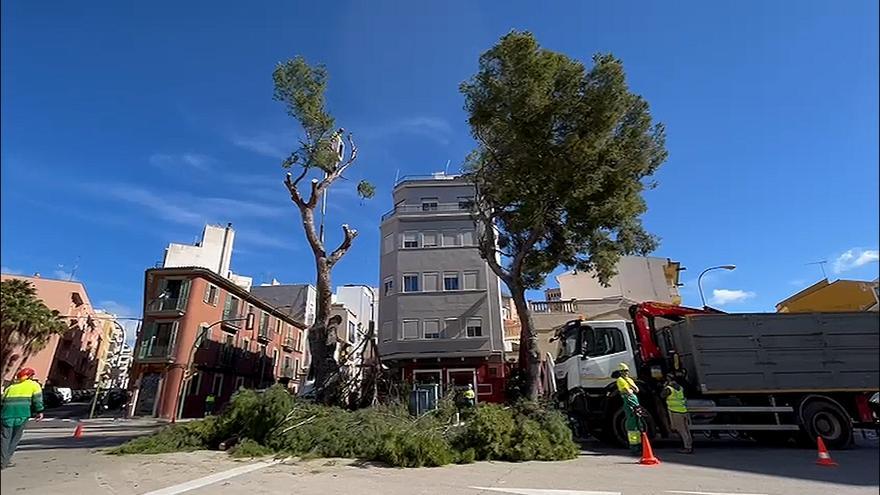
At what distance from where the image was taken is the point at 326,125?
19.2 m

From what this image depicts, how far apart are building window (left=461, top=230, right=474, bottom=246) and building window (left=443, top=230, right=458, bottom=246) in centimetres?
45

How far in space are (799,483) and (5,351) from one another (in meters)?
9.55

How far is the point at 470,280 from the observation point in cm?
2989

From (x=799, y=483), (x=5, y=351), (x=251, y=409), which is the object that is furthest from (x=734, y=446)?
(x=5, y=351)

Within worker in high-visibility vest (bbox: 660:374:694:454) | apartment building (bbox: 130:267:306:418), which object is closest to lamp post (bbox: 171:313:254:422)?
apartment building (bbox: 130:267:306:418)

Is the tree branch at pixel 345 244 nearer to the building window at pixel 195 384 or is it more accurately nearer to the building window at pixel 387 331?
the building window at pixel 387 331

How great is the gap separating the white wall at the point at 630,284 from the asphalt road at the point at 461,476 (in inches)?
1044

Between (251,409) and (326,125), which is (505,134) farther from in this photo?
(251,409)

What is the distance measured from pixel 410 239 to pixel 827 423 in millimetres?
23341

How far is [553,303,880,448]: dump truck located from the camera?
32.9ft

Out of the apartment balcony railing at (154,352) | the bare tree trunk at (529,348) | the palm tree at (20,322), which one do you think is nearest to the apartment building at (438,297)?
the bare tree trunk at (529,348)

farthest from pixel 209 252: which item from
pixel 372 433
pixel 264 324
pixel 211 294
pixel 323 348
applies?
pixel 372 433

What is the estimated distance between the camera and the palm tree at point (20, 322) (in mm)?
1883

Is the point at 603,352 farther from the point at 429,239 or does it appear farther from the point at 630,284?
the point at 630,284
